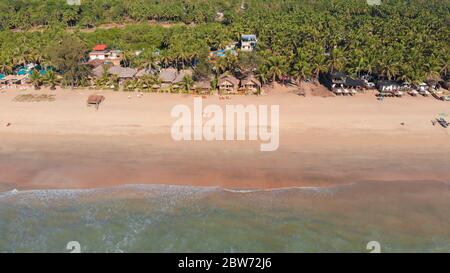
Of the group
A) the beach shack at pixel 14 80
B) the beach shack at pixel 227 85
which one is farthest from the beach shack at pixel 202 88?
the beach shack at pixel 14 80

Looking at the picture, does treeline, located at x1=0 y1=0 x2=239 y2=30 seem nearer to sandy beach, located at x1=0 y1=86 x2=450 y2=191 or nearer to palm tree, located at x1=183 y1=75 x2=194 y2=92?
palm tree, located at x1=183 y1=75 x2=194 y2=92

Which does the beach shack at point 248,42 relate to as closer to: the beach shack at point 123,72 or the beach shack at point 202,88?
the beach shack at point 202,88

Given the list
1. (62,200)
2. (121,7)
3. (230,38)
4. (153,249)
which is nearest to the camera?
(153,249)

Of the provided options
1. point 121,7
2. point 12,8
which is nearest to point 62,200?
point 121,7

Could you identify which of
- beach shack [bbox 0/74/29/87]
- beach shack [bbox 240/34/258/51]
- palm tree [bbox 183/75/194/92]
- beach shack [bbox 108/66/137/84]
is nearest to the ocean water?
palm tree [bbox 183/75/194/92]

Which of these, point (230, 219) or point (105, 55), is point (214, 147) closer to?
point (230, 219)
